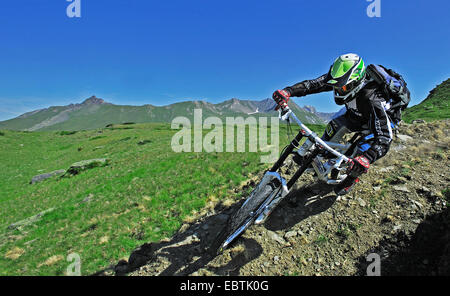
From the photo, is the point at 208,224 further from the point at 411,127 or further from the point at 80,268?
the point at 411,127

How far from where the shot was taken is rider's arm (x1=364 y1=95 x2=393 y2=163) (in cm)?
574

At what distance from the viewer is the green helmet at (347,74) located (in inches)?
240

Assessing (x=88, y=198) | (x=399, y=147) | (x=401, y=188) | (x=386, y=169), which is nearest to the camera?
(x=401, y=188)

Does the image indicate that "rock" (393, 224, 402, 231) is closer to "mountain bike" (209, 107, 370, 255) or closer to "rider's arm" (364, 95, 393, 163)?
"mountain bike" (209, 107, 370, 255)

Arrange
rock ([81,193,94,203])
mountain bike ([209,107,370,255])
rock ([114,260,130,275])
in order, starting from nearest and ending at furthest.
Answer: mountain bike ([209,107,370,255]), rock ([114,260,130,275]), rock ([81,193,94,203])

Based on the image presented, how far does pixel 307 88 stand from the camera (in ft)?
24.2

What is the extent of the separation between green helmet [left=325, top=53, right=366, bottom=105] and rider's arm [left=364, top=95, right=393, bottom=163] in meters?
0.67

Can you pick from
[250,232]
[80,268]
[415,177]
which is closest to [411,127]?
[415,177]

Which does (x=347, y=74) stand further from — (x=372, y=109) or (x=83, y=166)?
(x=83, y=166)

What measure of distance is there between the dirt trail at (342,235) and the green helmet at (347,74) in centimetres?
395


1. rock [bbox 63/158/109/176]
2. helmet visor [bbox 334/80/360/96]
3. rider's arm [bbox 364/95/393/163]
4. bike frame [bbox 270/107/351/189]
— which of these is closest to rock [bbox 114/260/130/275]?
bike frame [bbox 270/107/351/189]

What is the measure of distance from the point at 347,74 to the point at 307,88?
1.43m

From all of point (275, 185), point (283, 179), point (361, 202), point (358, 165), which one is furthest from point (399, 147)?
point (275, 185)
